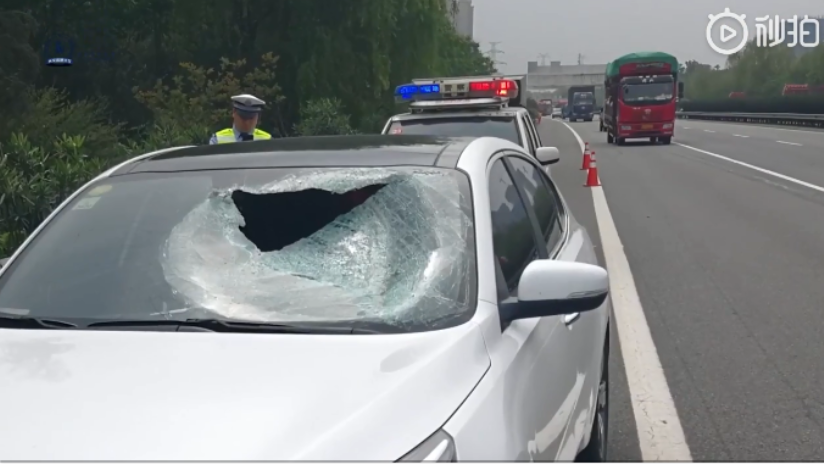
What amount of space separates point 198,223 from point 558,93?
18169 centimetres

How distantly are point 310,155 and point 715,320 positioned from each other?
15.5 feet

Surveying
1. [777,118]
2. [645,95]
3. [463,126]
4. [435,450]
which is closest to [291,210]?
[435,450]

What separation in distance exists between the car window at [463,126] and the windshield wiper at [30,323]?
769 centimetres

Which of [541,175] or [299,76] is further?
[299,76]

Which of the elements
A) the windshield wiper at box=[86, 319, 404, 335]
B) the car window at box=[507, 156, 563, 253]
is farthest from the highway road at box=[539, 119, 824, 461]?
the windshield wiper at box=[86, 319, 404, 335]

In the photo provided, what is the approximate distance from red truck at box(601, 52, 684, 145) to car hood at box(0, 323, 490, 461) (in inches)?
1369

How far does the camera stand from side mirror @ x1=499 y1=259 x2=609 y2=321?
291cm

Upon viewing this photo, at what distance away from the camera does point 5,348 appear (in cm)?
279

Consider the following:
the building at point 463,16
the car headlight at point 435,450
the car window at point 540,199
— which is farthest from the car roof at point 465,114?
the building at point 463,16

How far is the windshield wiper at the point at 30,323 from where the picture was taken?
9.77 feet

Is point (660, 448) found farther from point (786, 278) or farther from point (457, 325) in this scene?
point (786, 278)

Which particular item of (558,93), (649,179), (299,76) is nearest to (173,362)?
(649,179)

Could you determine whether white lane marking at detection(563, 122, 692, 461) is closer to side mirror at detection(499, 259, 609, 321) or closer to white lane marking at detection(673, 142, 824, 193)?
side mirror at detection(499, 259, 609, 321)

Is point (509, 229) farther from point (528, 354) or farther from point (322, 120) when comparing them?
point (322, 120)
